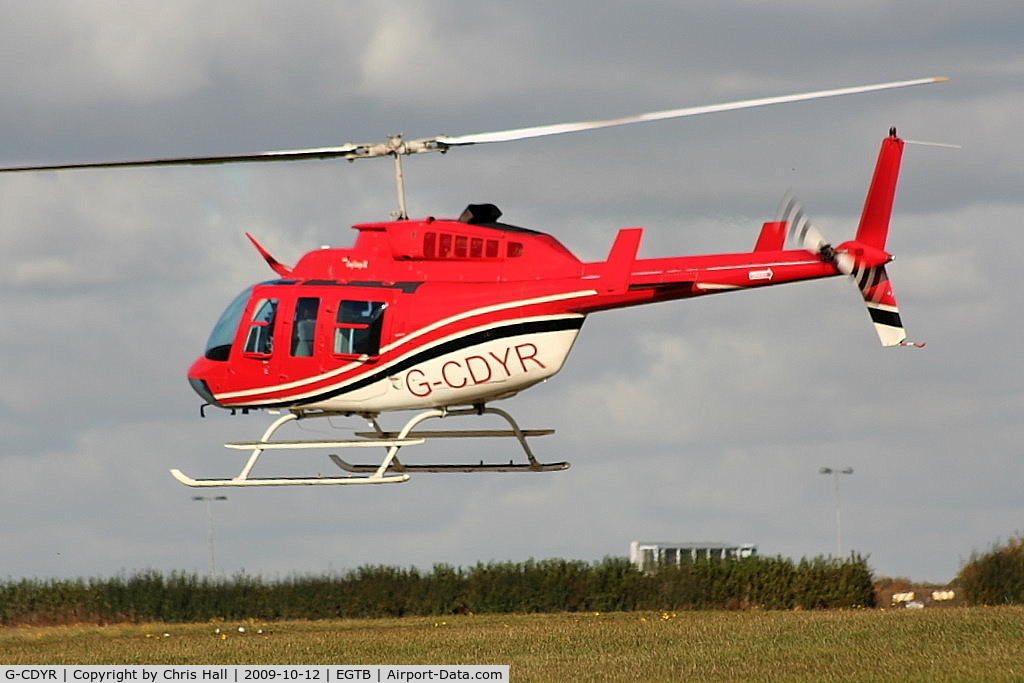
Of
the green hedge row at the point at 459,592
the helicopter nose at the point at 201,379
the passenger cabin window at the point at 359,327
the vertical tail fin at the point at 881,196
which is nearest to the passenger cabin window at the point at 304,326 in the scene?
the passenger cabin window at the point at 359,327

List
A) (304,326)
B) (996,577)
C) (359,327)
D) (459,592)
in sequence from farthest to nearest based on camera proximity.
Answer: (459,592)
(996,577)
(304,326)
(359,327)

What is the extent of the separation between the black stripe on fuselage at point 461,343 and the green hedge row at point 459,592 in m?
23.5

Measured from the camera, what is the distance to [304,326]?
21578mm

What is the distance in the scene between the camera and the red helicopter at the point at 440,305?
19.9 m

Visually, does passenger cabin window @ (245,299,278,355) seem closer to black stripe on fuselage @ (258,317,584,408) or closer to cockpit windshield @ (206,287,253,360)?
cockpit windshield @ (206,287,253,360)

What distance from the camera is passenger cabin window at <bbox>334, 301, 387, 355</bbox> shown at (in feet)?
69.3

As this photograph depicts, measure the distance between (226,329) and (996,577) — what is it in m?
24.4

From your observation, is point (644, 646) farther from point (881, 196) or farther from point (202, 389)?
point (881, 196)

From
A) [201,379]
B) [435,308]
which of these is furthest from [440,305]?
[201,379]

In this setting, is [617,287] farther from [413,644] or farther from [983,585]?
[983,585]

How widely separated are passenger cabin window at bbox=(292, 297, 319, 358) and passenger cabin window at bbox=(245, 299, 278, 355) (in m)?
0.43

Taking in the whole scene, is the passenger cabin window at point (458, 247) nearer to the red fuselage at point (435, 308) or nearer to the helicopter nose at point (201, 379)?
the red fuselage at point (435, 308)

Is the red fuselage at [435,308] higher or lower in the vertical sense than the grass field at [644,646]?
higher

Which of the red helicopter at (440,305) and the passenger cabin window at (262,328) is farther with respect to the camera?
the passenger cabin window at (262,328)
